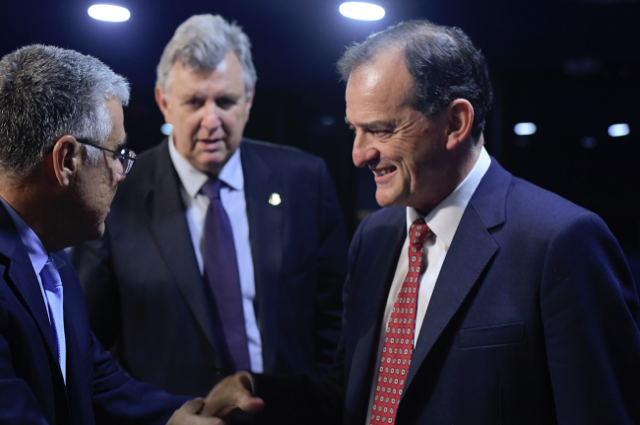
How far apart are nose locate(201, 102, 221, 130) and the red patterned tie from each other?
0.95 metres

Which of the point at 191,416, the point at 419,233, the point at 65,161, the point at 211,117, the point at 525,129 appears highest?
the point at 525,129

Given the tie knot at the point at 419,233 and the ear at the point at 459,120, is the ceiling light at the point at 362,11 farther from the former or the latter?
the tie knot at the point at 419,233

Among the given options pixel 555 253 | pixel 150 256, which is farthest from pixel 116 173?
pixel 555 253

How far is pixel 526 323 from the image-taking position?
132cm

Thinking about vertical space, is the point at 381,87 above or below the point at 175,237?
above

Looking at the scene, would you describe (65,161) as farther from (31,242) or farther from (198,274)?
(198,274)

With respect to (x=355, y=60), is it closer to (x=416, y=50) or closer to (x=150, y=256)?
(x=416, y=50)

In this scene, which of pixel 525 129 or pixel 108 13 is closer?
pixel 108 13

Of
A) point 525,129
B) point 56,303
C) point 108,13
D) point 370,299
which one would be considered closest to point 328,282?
point 370,299

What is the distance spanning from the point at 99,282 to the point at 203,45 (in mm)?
1000

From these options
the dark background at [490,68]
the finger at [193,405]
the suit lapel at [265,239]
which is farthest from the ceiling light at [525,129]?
the finger at [193,405]

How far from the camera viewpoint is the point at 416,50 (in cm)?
151

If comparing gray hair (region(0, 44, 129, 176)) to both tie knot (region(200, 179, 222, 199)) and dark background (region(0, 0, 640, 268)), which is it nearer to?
dark background (region(0, 0, 640, 268))

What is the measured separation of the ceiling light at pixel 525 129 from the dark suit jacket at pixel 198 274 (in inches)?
53.1
